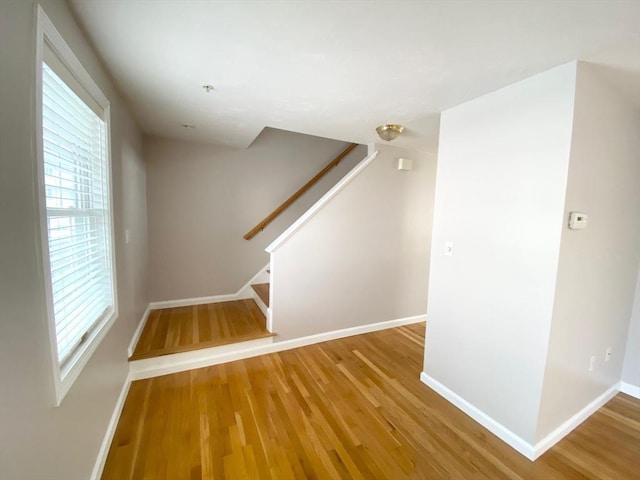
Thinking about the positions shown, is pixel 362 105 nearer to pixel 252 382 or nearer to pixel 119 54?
pixel 119 54

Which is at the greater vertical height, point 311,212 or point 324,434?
point 311,212

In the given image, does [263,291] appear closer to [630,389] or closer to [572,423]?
[572,423]

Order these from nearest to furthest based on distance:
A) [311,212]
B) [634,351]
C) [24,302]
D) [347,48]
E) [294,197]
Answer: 1. [24,302]
2. [347,48]
3. [634,351]
4. [311,212]
5. [294,197]

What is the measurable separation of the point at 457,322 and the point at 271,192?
108 inches

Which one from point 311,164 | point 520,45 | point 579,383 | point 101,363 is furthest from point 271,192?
point 579,383

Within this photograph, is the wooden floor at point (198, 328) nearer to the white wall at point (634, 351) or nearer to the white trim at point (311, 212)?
the white trim at point (311, 212)

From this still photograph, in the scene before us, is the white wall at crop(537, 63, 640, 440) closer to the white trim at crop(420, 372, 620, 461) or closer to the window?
the white trim at crop(420, 372, 620, 461)

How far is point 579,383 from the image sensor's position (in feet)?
5.90

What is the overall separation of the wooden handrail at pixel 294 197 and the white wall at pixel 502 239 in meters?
2.03

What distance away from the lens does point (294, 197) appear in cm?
374

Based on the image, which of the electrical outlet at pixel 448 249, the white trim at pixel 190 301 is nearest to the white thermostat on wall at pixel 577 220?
the electrical outlet at pixel 448 249

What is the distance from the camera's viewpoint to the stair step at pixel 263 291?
3.07 m

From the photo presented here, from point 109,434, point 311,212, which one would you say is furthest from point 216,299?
point 109,434

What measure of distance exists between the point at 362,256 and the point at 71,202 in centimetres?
246
